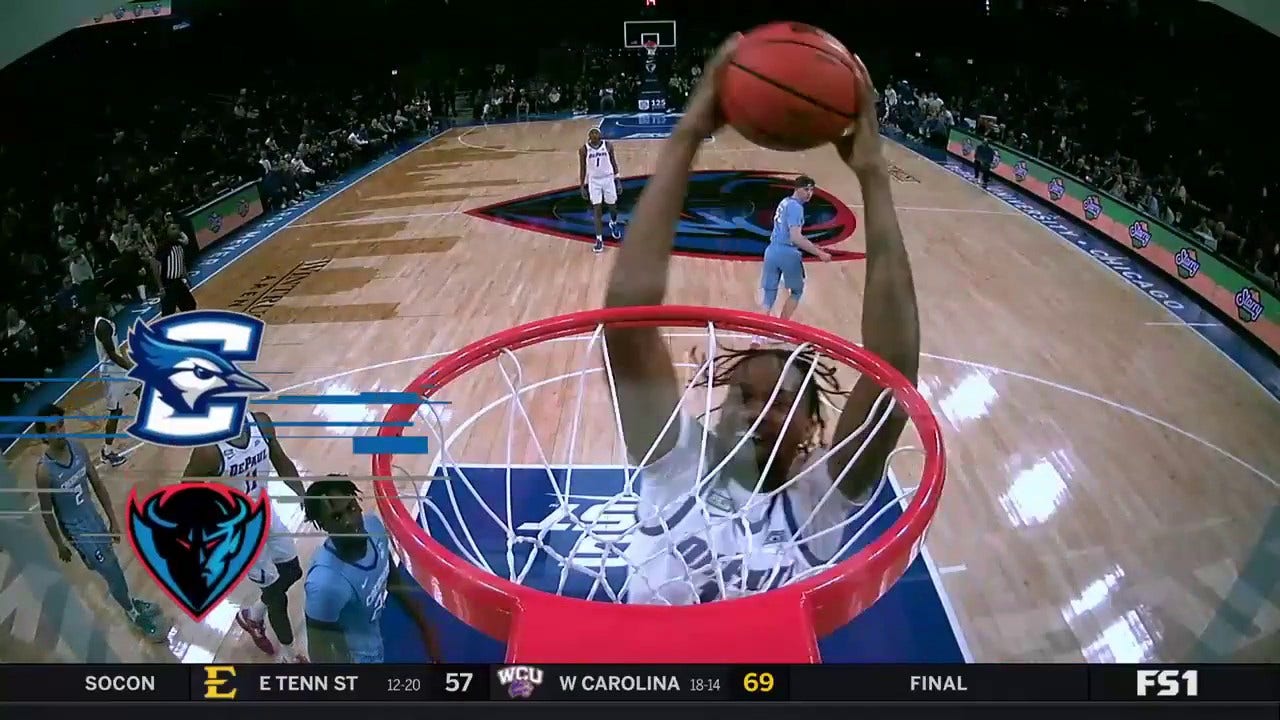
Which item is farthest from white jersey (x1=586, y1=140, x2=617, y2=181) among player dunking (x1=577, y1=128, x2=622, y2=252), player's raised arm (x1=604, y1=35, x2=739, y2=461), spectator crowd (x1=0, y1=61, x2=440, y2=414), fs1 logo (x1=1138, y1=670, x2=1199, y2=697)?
fs1 logo (x1=1138, y1=670, x2=1199, y2=697)

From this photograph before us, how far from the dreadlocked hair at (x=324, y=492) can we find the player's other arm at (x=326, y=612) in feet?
0.43

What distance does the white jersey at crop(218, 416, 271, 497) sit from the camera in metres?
→ 1.25

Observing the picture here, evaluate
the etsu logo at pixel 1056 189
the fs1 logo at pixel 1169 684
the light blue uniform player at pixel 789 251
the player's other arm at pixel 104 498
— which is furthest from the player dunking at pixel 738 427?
the player's other arm at pixel 104 498

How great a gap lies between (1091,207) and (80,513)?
217cm

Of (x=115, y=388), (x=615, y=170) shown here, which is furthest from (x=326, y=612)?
(x=615, y=170)

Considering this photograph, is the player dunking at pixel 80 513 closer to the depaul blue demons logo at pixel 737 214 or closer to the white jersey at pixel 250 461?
the white jersey at pixel 250 461

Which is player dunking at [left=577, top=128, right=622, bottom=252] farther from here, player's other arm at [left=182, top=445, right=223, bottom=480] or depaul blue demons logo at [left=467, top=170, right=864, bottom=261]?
player's other arm at [left=182, top=445, right=223, bottom=480]

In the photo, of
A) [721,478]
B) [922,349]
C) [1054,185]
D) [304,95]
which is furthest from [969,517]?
[304,95]

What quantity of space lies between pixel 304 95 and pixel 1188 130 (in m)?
1.72

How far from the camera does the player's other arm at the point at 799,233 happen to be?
65.5 inches

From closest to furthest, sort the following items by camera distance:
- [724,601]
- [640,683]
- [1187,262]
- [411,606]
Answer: [724,601], [640,683], [411,606], [1187,262]

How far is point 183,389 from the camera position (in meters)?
1.27

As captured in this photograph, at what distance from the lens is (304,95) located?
1508 mm

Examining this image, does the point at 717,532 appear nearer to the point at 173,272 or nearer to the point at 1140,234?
the point at 173,272
